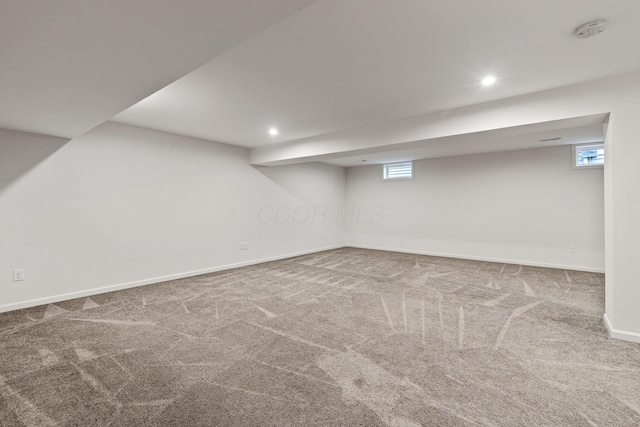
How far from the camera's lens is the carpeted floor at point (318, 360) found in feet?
5.41

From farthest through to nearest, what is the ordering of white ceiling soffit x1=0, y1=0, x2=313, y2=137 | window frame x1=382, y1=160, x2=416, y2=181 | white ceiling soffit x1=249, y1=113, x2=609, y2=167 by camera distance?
1. window frame x1=382, y1=160, x2=416, y2=181
2. white ceiling soffit x1=249, y1=113, x2=609, y2=167
3. white ceiling soffit x1=0, y1=0, x2=313, y2=137

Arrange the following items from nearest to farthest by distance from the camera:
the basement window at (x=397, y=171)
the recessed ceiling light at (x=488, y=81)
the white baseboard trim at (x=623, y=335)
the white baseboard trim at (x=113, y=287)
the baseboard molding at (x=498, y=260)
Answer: the white baseboard trim at (x=623, y=335), the recessed ceiling light at (x=488, y=81), the white baseboard trim at (x=113, y=287), the baseboard molding at (x=498, y=260), the basement window at (x=397, y=171)

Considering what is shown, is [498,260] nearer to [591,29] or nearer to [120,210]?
[591,29]

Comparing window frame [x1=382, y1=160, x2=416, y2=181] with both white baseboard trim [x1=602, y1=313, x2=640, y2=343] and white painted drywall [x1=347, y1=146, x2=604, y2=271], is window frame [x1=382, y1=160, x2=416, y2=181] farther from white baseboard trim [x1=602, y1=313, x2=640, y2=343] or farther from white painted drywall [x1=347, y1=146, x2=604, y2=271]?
white baseboard trim [x1=602, y1=313, x2=640, y2=343]

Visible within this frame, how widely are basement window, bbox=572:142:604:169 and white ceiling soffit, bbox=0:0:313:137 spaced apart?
637 centimetres

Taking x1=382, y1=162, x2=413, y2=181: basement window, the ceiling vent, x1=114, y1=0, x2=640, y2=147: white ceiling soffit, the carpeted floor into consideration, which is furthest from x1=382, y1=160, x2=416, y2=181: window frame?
the ceiling vent

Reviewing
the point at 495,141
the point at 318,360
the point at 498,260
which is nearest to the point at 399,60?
the point at 318,360

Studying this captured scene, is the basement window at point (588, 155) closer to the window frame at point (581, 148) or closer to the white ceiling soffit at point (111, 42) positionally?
the window frame at point (581, 148)

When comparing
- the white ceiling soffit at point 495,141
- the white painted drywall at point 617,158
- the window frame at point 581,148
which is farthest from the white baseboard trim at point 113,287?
the window frame at point 581,148

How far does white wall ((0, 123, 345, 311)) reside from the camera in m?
3.34

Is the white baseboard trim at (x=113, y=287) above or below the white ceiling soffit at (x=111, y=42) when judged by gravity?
below

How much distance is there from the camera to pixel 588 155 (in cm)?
522

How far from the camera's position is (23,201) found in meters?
3.34

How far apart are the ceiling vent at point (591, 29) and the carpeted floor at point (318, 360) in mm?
2383
